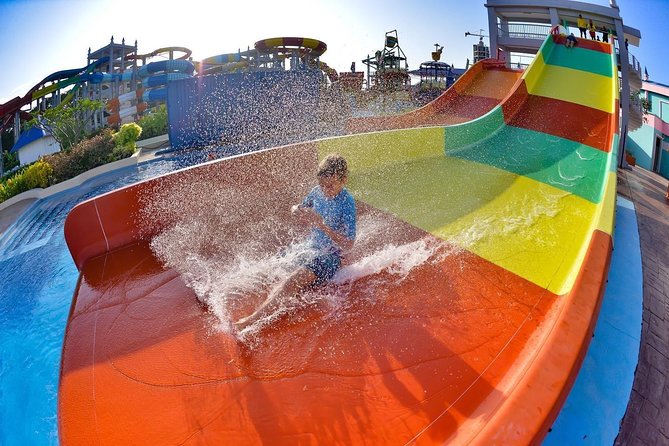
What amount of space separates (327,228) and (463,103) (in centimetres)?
583

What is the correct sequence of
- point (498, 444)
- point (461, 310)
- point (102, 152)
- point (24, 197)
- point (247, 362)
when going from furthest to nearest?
point (102, 152)
point (24, 197)
point (461, 310)
point (247, 362)
point (498, 444)

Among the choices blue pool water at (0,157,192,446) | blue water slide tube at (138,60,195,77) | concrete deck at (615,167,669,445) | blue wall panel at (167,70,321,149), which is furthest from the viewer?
blue water slide tube at (138,60,195,77)

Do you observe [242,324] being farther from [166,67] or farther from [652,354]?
[166,67]

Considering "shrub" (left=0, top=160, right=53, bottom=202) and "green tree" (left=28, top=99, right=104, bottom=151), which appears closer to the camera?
"shrub" (left=0, top=160, right=53, bottom=202)

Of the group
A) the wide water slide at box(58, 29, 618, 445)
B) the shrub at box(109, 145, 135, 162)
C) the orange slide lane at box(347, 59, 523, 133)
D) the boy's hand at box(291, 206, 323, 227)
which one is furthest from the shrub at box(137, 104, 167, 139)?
the boy's hand at box(291, 206, 323, 227)

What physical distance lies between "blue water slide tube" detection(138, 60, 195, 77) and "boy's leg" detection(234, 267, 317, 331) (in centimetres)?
1957

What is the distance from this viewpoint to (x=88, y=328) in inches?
78.0

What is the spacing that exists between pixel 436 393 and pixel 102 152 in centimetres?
939

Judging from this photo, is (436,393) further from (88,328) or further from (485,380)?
(88,328)

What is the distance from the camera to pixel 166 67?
1831 cm

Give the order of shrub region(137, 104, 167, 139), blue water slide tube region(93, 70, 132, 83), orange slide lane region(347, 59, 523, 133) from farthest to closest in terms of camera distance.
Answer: blue water slide tube region(93, 70, 132, 83) < shrub region(137, 104, 167, 139) < orange slide lane region(347, 59, 523, 133)

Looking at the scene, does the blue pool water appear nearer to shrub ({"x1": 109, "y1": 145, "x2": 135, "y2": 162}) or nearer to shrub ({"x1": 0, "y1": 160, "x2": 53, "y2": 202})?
shrub ({"x1": 0, "y1": 160, "x2": 53, "y2": 202})

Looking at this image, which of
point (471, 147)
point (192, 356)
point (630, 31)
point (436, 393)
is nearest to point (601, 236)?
point (436, 393)

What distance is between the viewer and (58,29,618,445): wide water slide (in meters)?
1.37
